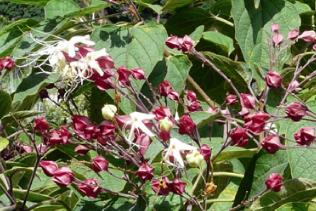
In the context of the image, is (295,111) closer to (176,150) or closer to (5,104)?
(176,150)

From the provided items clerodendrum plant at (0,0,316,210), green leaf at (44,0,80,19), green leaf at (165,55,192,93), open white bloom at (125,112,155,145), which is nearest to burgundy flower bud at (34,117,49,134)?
clerodendrum plant at (0,0,316,210)

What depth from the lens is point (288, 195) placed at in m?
0.79

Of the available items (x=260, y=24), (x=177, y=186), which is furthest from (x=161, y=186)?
(x=260, y=24)

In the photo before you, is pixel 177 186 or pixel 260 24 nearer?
pixel 177 186

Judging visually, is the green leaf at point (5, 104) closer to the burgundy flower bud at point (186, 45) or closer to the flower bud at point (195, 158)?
the burgundy flower bud at point (186, 45)

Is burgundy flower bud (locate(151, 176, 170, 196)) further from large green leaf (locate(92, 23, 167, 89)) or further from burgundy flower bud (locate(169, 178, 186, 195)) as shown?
large green leaf (locate(92, 23, 167, 89))

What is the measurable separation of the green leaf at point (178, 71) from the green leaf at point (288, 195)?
24 centimetres

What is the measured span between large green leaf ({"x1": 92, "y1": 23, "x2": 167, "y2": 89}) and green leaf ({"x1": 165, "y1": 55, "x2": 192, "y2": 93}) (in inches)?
1.1

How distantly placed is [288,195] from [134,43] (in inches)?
13.3

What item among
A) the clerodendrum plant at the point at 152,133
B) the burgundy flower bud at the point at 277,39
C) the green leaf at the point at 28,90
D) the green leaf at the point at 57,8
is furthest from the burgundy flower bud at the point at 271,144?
the green leaf at the point at 57,8

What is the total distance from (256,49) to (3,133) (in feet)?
1.23

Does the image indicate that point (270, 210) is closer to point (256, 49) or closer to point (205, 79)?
point (256, 49)

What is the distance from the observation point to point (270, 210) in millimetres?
789

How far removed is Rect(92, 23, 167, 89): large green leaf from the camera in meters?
0.99
